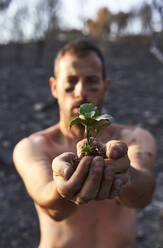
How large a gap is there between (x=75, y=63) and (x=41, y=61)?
8.56m

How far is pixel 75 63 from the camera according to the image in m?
2.06

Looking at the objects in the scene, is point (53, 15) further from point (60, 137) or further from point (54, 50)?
point (60, 137)

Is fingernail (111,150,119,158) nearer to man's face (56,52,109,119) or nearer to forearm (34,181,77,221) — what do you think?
forearm (34,181,77,221)

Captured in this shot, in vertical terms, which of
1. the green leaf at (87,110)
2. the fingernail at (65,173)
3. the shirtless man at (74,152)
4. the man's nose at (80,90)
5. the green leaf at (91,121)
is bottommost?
the shirtless man at (74,152)

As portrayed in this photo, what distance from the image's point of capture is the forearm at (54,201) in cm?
137

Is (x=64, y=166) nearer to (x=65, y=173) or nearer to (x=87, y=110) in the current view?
(x=65, y=173)

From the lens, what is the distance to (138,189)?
1.58 m

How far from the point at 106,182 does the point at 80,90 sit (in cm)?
97

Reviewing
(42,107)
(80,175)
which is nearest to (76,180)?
(80,175)

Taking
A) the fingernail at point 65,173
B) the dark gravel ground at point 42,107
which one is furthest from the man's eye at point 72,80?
the dark gravel ground at point 42,107

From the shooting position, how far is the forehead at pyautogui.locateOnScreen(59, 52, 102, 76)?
2.03m

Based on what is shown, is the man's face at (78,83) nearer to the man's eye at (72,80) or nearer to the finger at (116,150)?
the man's eye at (72,80)

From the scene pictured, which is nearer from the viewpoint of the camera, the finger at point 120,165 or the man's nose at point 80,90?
the finger at point 120,165

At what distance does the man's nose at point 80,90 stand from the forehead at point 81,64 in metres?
0.10
